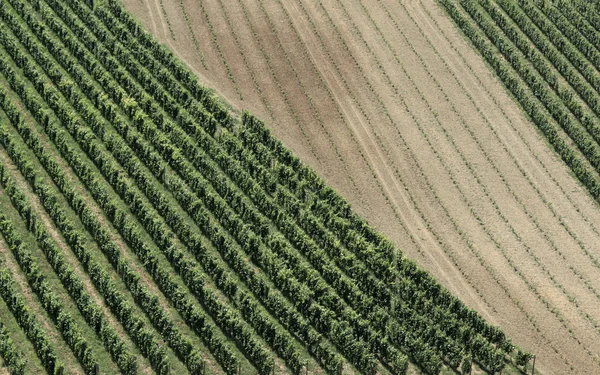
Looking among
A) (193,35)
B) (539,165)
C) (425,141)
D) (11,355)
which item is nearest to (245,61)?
(193,35)

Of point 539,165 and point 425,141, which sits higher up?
point 539,165

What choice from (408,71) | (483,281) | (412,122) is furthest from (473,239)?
(408,71)

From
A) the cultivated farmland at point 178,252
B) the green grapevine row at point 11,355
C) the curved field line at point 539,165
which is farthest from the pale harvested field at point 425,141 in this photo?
the green grapevine row at point 11,355

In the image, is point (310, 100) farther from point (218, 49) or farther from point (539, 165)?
point (539, 165)

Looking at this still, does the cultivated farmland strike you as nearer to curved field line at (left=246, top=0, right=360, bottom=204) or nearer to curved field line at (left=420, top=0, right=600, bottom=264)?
curved field line at (left=246, top=0, right=360, bottom=204)

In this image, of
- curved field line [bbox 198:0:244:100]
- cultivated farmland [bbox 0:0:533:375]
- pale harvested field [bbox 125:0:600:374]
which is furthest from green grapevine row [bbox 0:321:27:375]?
curved field line [bbox 198:0:244:100]

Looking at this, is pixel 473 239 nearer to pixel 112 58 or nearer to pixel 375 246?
pixel 375 246

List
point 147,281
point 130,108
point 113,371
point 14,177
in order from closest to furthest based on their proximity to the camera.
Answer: point 113,371
point 147,281
point 14,177
point 130,108
